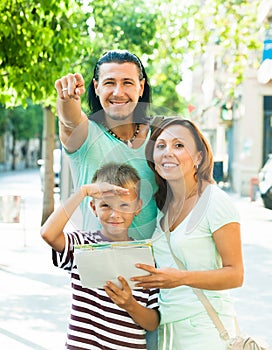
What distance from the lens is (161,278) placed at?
254 centimetres

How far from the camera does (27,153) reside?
292 ft

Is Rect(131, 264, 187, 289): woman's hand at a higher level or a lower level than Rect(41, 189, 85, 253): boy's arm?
lower

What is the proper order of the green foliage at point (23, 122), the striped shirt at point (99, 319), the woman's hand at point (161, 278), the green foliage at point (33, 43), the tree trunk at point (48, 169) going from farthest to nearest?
the green foliage at point (23, 122)
the tree trunk at point (48, 169)
the green foliage at point (33, 43)
the striped shirt at point (99, 319)
the woman's hand at point (161, 278)

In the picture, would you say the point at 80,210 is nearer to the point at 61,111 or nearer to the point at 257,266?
the point at 61,111

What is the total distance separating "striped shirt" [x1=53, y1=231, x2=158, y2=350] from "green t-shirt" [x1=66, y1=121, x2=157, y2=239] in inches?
5.2

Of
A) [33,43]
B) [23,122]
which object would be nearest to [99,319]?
[33,43]

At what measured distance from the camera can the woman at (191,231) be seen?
105 inches

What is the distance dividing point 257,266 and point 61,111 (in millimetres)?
8813

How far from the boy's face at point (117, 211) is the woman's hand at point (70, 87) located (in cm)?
34

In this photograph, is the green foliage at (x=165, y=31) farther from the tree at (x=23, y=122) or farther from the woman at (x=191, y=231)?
the tree at (x=23, y=122)

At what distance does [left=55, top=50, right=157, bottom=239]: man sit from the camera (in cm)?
274

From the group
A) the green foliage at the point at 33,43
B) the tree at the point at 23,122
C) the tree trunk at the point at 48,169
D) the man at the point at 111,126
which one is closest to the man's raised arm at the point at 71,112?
the man at the point at 111,126

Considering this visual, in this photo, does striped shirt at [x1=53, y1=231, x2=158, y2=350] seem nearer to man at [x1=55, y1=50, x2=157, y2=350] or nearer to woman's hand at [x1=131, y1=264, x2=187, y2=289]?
man at [x1=55, y1=50, x2=157, y2=350]

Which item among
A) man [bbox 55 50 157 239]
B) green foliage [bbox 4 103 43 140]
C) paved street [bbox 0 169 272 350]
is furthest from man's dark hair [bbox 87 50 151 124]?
green foliage [bbox 4 103 43 140]
